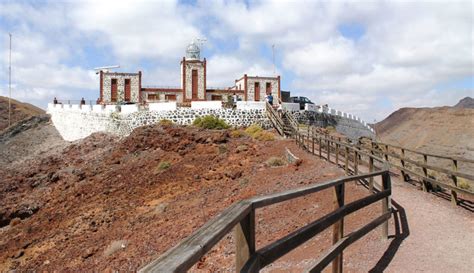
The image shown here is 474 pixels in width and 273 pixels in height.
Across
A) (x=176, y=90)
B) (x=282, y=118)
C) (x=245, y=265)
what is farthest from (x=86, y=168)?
(x=245, y=265)

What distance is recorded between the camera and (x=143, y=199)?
17297mm

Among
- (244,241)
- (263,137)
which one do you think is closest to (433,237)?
(244,241)

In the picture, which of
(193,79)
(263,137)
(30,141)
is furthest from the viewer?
(30,141)

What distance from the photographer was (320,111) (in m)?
37.9

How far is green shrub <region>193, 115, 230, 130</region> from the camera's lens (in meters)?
30.7

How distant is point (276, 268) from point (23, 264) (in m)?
10.2

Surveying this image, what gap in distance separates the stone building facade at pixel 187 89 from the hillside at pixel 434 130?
1652 cm

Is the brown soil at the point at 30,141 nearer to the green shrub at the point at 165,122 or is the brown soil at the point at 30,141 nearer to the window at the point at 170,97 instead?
the window at the point at 170,97

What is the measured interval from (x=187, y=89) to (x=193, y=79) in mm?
1191

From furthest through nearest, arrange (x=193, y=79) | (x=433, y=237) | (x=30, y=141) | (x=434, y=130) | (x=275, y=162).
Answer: (x=434, y=130) → (x=30, y=141) → (x=193, y=79) → (x=275, y=162) → (x=433, y=237)

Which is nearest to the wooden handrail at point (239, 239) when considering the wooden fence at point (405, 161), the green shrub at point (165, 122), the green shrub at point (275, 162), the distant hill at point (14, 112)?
the wooden fence at point (405, 161)

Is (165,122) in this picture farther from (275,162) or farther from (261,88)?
(275,162)

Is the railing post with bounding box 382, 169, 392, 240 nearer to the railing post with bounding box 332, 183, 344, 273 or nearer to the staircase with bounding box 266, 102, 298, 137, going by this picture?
the railing post with bounding box 332, 183, 344, 273

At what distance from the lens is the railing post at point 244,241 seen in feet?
9.36
